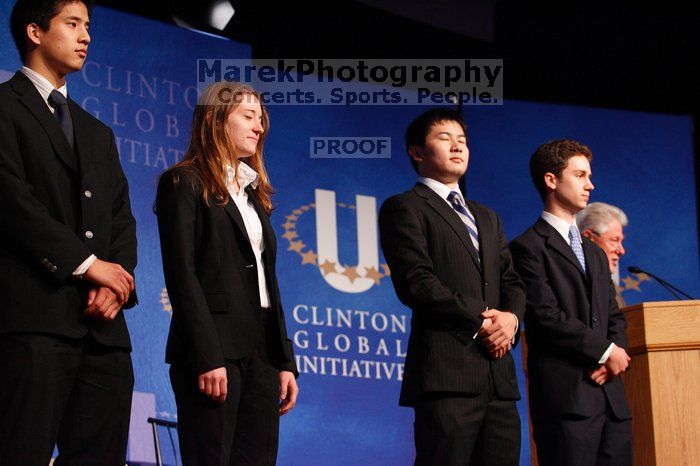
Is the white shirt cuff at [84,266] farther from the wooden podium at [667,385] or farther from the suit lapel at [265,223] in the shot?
the wooden podium at [667,385]

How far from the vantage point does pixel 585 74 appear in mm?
6219

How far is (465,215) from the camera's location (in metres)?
3.18

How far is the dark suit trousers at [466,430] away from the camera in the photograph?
279cm

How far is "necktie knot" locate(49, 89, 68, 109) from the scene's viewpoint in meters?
2.44

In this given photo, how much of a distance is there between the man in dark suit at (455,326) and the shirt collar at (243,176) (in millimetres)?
479

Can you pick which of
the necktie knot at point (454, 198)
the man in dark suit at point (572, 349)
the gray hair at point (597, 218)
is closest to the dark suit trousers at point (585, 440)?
the man in dark suit at point (572, 349)

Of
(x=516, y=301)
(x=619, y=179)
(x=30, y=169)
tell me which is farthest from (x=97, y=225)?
(x=619, y=179)

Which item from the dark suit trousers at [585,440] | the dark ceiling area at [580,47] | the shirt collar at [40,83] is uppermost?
the dark ceiling area at [580,47]

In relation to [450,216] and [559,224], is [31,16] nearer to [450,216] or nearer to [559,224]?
[450,216]

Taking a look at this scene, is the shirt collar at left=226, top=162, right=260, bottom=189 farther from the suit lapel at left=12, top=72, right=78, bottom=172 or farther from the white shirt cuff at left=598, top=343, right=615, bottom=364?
the white shirt cuff at left=598, top=343, right=615, bottom=364

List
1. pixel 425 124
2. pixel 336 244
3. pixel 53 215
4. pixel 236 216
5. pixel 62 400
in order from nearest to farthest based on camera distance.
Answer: pixel 62 400 → pixel 53 215 → pixel 236 216 → pixel 425 124 → pixel 336 244

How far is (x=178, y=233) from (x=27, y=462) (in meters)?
0.77

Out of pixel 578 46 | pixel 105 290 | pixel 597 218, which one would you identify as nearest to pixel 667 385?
pixel 597 218

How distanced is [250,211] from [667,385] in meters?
1.64
